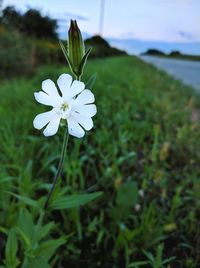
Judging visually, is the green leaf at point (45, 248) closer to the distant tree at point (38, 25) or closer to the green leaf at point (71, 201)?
the green leaf at point (71, 201)

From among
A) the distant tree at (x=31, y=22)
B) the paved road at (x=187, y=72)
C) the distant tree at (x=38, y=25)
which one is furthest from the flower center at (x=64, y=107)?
the distant tree at (x=38, y=25)

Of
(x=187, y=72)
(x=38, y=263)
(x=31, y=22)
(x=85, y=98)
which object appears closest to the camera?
(x=85, y=98)

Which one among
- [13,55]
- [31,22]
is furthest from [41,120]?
[31,22]

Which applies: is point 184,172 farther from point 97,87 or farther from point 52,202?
point 97,87

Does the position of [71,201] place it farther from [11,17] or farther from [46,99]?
[11,17]

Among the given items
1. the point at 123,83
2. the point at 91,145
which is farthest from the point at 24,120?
the point at 123,83
